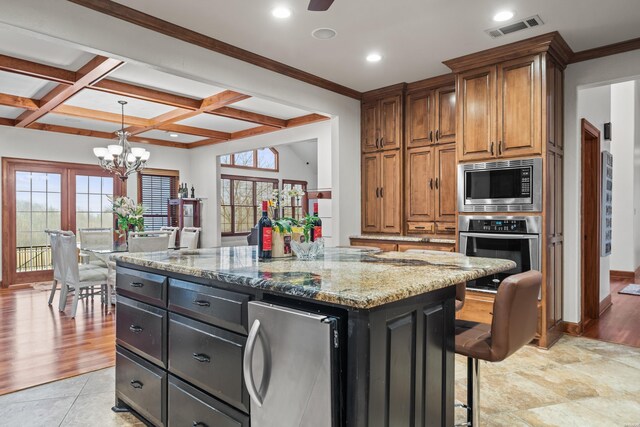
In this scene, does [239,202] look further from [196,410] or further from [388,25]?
[196,410]

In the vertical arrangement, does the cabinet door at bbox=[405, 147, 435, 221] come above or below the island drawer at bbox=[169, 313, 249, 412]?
above

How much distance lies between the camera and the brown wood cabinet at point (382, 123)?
16.0ft

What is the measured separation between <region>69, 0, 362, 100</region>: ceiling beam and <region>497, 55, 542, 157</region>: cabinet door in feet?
6.13

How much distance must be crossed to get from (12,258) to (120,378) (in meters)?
5.67

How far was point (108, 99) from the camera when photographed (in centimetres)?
538

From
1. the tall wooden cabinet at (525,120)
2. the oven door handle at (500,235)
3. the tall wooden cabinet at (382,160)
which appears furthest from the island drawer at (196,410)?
the tall wooden cabinet at (382,160)

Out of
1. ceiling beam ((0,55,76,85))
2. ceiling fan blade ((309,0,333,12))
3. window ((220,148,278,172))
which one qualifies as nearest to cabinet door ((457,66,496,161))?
ceiling fan blade ((309,0,333,12))

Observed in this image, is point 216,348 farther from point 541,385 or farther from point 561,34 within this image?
point 561,34

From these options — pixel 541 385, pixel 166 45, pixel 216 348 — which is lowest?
pixel 541 385

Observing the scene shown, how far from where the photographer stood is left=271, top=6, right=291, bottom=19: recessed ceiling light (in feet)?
9.84

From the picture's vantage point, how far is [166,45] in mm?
3248

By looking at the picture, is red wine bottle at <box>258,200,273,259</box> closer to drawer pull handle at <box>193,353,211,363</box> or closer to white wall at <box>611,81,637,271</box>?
drawer pull handle at <box>193,353,211,363</box>

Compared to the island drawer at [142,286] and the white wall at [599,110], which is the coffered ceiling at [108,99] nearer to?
the island drawer at [142,286]

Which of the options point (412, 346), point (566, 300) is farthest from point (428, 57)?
point (412, 346)
